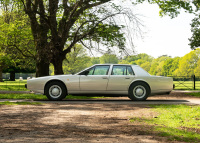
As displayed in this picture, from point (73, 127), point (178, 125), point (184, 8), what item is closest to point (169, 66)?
point (184, 8)

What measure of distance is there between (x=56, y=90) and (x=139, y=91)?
368 centimetres

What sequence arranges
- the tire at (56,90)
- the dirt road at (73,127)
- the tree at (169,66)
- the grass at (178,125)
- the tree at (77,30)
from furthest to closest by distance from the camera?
the tree at (169,66)
the tree at (77,30)
the tire at (56,90)
the grass at (178,125)
the dirt road at (73,127)

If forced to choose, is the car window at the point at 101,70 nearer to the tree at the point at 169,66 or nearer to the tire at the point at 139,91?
the tire at the point at 139,91

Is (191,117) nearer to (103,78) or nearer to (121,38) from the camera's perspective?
(103,78)

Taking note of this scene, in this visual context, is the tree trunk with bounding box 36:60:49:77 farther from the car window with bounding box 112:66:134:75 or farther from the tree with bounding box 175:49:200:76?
the tree with bounding box 175:49:200:76

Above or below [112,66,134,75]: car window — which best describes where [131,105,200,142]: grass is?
below

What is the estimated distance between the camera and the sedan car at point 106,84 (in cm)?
1320

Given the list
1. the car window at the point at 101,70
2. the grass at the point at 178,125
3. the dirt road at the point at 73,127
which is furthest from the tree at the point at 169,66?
the grass at the point at 178,125

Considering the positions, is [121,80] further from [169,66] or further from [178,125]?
[169,66]

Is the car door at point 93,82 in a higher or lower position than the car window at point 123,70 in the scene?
lower

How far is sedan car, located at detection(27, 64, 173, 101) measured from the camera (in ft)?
43.3

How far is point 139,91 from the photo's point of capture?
43.8 feet

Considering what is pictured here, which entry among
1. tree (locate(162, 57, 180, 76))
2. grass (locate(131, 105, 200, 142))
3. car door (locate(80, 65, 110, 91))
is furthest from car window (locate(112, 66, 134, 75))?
Answer: tree (locate(162, 57, 180, 76))

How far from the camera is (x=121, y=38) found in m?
20.1
